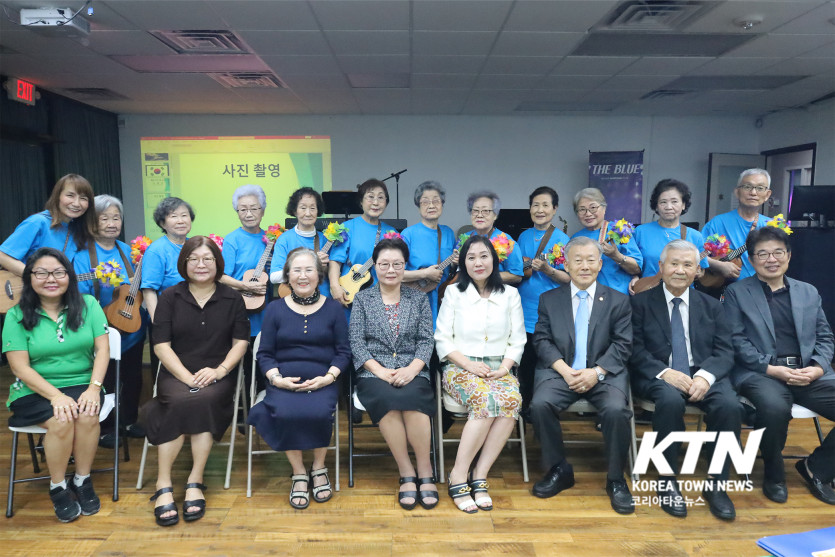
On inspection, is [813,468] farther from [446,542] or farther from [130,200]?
[130,200]

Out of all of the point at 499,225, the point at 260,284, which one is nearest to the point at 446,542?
the point at 260,284

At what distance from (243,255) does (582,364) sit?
2.30 meters

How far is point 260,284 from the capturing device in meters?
3.43

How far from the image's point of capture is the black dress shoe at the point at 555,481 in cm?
284

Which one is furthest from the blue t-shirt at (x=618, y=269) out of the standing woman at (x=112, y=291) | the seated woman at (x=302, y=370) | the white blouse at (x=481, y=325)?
the standing woman at (x=112, y=291)

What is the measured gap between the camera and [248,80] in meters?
6.18

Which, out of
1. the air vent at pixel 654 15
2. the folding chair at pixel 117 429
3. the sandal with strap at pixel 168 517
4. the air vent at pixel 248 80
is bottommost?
the sandal with strap at pixel 168 517

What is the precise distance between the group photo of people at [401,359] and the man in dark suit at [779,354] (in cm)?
1

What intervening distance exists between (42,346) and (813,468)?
4.21 m

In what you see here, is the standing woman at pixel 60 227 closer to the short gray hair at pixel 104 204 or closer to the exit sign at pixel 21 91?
the short gray hair at pixel 104 204

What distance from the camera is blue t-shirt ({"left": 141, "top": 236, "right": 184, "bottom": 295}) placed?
328 cm

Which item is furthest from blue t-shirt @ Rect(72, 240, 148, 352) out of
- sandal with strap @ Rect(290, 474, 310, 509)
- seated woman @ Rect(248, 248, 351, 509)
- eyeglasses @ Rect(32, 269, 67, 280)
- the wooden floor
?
sandal with strap @ Rect(290, 474, 310, 509)

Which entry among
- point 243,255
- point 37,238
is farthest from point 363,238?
point 37,238

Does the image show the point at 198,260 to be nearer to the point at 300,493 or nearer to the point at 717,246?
the point at 300,493
